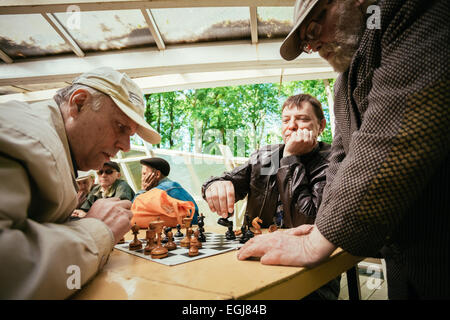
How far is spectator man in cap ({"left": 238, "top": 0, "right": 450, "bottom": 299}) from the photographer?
2.52ft

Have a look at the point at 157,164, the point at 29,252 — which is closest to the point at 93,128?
the point at 29,252

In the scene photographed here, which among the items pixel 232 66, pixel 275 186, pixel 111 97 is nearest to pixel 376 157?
pixel 111 97

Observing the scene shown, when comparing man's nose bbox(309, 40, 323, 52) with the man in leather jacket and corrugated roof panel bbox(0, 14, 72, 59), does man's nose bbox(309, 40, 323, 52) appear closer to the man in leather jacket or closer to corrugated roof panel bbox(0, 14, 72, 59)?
the man in leather jacket

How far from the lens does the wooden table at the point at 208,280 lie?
75 cm

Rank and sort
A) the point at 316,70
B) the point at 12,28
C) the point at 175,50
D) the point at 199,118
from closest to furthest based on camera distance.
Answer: the point at 12,28 < the point at 175,50 < the point at 316,70 < the point at 199,118

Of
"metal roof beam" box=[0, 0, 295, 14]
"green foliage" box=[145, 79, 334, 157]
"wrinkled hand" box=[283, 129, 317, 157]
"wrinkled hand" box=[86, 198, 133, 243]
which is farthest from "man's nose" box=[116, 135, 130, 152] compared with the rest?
"green foliage" box=[145, 79, 334, 157]

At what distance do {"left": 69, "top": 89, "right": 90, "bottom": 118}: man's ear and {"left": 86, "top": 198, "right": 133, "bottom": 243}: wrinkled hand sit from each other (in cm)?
58

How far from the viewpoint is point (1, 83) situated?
4441 millimetres

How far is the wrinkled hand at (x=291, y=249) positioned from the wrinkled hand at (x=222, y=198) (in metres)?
0.93

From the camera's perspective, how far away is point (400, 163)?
779mm

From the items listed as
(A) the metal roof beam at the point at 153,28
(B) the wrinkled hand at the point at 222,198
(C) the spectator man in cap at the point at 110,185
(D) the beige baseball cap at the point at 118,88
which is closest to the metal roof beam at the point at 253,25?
(A) the metal roof beam at the point at 153,28

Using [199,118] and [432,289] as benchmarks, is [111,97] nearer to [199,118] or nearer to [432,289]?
[432,289]
